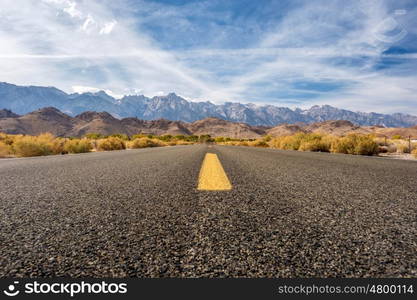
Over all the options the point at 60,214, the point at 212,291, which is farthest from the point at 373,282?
the point at 60,214

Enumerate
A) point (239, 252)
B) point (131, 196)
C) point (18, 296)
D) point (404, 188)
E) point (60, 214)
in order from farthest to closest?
point (404, 188) → point (131, 196) → point (60, 214) → point (239, 252) → point (18, 296)

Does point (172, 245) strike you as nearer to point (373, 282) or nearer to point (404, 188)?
point (373, 282)

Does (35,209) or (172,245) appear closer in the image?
(172,245)

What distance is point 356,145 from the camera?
39.0ft

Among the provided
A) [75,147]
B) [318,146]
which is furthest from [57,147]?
[318,146]

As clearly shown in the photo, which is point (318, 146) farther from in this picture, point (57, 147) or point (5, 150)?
point (5, 150)

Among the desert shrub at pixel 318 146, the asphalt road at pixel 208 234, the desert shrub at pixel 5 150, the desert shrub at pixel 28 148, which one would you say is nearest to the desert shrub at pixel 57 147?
the desert shrub at pixel 28 148

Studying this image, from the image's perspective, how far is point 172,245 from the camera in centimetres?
113

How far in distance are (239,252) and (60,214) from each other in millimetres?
1321

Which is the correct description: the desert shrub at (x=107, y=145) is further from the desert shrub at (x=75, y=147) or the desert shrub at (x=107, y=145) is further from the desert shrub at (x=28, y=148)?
the desert shrub at (x=28, y=148)

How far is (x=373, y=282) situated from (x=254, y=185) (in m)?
1.89

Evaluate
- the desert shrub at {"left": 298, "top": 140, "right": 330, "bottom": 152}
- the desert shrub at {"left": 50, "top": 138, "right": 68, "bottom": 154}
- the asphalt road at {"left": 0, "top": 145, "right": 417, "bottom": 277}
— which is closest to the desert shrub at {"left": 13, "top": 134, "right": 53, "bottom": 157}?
the desert shrub at {"left": 50, "top": 138, "right": 68, "bottom": 154}

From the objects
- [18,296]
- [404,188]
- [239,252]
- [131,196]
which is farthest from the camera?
[404,188]

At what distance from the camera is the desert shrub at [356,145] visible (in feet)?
37.6
